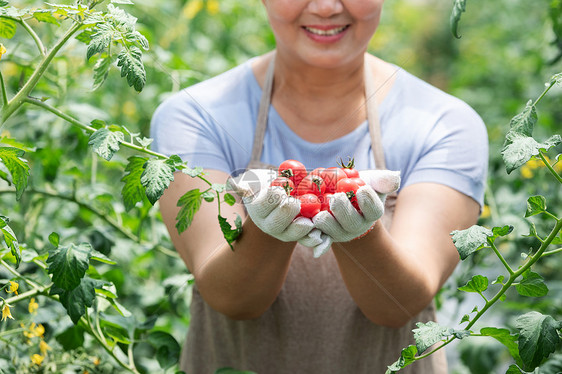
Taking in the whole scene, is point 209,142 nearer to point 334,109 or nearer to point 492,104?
point 334,109

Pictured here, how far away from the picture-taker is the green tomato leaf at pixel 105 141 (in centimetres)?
93

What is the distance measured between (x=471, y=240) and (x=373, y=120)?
1.69 feet

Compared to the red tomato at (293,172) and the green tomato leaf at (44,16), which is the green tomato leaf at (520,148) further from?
the green tomato leaf at (44,16)

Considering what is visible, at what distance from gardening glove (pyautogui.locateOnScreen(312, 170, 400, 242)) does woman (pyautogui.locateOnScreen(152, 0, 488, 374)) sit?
22 centimetres

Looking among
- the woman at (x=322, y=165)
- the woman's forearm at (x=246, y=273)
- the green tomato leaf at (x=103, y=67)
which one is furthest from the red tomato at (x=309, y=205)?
the green tomato leaf at (x=103, y=67)

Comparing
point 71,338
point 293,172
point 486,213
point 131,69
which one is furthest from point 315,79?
point 486,213

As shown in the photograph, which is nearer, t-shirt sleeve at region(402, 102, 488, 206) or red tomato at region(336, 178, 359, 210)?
red tomato at region(336, 178, 359, 210)

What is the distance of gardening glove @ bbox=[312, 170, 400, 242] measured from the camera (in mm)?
899

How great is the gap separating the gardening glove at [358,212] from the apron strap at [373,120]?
33 cm

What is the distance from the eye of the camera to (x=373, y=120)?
1348mm

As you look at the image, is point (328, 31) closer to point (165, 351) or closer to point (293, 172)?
point (293, 172)

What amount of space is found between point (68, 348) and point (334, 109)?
645 mm

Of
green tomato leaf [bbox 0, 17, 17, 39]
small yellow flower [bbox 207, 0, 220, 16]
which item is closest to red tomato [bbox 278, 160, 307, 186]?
green tomato leaf [bbox 0, 17, 17, 39]

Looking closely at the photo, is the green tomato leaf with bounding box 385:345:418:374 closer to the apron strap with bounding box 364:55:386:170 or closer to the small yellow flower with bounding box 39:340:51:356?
the apron strap with bounding box 364:55:386:170
